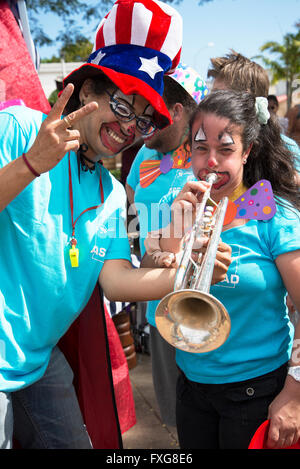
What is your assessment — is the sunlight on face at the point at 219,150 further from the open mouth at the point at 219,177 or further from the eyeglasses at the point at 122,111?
the eyeglasses at the point at 122,111

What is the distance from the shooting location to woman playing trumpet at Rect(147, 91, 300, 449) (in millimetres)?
1747

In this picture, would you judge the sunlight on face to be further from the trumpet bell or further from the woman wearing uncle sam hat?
the trumpet bell

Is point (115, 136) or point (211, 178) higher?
point (115, 136)

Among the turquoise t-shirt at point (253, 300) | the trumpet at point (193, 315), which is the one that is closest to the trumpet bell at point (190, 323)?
the trumpet at point (193, 315)

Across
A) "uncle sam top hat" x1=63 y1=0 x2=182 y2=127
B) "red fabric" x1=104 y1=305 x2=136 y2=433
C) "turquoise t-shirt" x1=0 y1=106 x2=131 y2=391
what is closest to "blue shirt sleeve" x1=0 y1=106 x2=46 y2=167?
"turquoise t-shirt" x1=0 y1=106 x2=131 y2=391

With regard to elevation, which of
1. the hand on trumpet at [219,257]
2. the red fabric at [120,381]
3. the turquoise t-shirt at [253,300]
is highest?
the hand on trumpet at [219,257]

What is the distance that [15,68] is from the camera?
2637mm

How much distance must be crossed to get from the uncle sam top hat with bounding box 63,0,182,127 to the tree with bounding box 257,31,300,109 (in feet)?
86.0

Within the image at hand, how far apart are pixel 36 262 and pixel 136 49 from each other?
3.29 ft

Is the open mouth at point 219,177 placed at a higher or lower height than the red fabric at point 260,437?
higher

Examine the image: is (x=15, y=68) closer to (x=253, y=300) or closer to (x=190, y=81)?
(x=190, y=81)

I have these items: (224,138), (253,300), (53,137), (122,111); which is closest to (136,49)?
(122,111)

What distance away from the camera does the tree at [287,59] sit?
2675 cm

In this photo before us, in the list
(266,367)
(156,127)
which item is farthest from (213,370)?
(156,127)
